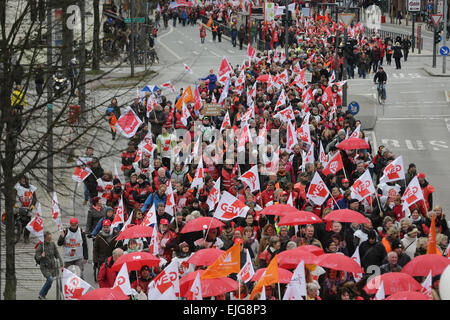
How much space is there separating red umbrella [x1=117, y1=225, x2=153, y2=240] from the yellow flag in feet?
8.21

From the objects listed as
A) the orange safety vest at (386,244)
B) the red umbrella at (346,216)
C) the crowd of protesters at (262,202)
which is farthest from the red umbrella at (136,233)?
the orange safety vest at (386,244)

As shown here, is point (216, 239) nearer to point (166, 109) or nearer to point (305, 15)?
point (166, 109)

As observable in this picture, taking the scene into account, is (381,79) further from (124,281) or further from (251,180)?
(124,281)

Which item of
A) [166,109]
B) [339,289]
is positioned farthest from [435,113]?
[339,289]

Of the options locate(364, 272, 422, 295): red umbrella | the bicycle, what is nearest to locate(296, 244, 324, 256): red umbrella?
locate(364, 272, 422, 295): red umbrella

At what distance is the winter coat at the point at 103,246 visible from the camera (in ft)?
53.4

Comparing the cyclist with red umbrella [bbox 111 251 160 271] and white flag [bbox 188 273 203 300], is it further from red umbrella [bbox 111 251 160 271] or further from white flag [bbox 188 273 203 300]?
white flag [bbox 188 273 203 300]

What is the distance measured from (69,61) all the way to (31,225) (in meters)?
3.95

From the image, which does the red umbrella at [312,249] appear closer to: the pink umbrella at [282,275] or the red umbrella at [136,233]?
the pink umbrella at [282,275]

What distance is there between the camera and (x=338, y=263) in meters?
12.8

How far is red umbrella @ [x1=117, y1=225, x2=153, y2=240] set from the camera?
15.0 metres

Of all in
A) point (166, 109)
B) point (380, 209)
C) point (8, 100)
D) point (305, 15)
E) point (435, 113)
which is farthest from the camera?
point (305, 15)

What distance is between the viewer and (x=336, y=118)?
2641 cm

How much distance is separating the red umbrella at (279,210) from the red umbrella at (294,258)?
8.06ft
